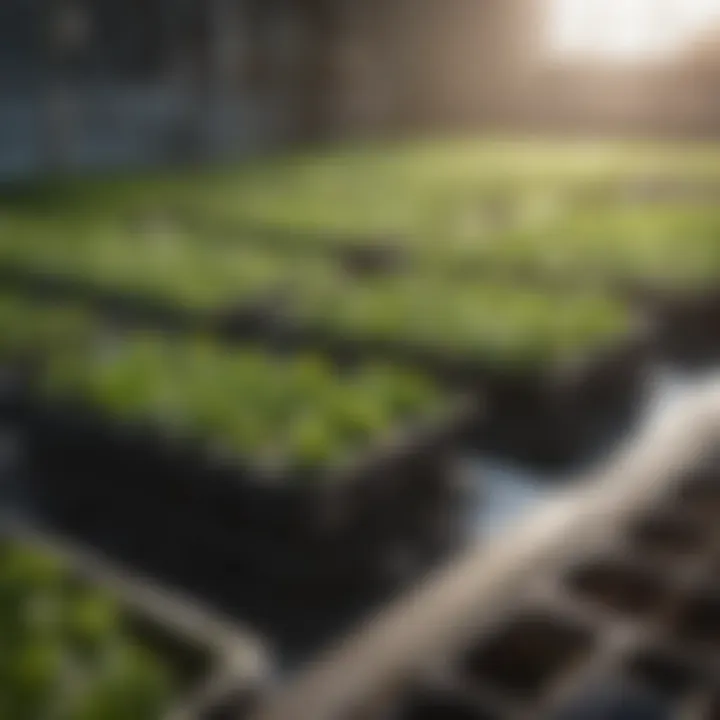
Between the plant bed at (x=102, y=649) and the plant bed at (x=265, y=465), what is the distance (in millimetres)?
178

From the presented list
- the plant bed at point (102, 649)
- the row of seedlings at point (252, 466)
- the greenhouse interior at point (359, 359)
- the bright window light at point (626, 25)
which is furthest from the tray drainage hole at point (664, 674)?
the bright window light at point (626, 25)

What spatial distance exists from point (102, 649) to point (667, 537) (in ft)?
2.78

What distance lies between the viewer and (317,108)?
2.88 m

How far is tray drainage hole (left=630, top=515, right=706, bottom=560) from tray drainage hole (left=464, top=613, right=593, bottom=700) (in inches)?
9.8

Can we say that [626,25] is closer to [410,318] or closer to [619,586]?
[410,318]

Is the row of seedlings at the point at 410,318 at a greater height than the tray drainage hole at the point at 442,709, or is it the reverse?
the row of seedlings at the point at 410,318

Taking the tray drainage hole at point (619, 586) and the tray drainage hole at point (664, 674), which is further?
the tray drainage hole at point (619, 586)

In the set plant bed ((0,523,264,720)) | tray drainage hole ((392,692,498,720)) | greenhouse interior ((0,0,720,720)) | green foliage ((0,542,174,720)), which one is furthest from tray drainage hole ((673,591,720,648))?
green foliage ((0,542,174,720))

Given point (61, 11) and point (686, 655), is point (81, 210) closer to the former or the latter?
point (61, 11)

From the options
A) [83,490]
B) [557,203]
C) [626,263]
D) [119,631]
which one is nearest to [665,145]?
[626,263]

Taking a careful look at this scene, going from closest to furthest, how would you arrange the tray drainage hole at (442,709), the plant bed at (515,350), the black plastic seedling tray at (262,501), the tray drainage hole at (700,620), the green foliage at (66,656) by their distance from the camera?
the green foliage at (66,656)
the tray drainage hole at (442,709)
the tray drainage hole at (700,620)
the black plastic seedling tray at (262,501)
the plant bed at (515,350)

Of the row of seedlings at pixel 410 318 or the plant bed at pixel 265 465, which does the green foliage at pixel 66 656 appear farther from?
the row of seedlings at pixel 410 318

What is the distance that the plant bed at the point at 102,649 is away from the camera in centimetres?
100

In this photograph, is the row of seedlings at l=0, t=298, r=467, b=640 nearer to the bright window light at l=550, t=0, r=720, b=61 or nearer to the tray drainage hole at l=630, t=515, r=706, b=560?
the tray drainage hole at l=630, t=515, r=706, b=560
